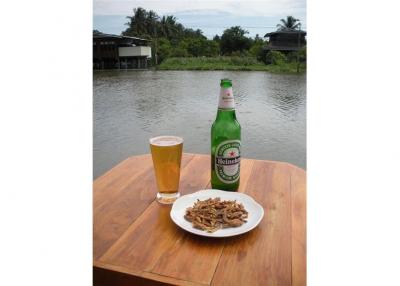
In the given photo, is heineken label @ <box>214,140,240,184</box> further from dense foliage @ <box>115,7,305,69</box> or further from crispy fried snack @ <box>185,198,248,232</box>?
dense foliage @ <box>115,7,305,69</box>

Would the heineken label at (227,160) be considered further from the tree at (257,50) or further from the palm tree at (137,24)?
the tree at (257,50)

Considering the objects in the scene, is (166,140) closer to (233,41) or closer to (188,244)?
(188,244)

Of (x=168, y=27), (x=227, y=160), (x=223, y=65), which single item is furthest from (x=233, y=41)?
(x=227, y=160)

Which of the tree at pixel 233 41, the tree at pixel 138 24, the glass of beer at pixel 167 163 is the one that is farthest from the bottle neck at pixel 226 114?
the tree at pixel 233 41

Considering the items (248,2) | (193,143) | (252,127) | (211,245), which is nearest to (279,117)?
(252,127)

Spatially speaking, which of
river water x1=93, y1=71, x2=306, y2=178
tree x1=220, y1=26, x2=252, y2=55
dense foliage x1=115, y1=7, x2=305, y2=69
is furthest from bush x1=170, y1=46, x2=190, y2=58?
tree x1=220, y1=26, x2=252, y2=55
